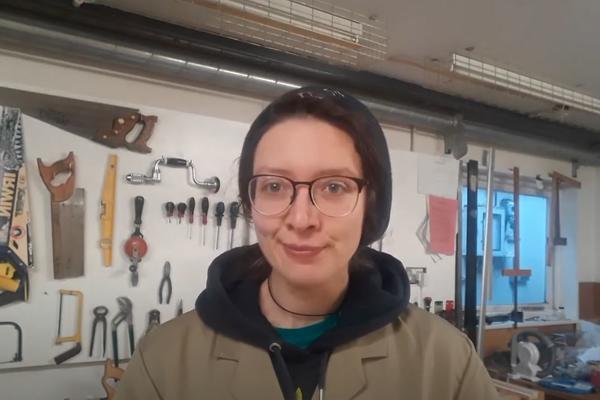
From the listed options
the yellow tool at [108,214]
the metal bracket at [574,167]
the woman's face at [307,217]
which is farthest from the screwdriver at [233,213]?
the metal bracket at [574,167]

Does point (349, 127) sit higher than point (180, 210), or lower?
higher

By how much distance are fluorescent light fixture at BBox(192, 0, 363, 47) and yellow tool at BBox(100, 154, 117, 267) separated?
2.53 feet

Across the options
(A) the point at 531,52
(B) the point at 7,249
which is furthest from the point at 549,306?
(B) the point at 7,249

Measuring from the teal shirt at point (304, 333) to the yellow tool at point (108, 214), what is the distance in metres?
1.07

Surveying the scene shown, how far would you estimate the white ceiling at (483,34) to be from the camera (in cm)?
167

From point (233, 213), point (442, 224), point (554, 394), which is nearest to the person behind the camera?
point (233, 213)

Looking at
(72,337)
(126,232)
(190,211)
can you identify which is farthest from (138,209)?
(72,337)

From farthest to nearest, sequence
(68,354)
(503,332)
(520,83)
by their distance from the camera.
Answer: (503,332)
(520,83)
(68,354)

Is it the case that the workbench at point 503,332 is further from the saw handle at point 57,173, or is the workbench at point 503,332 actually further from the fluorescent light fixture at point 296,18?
the saw handle at point 57,173

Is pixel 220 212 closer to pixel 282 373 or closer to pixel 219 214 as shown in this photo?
pixel 219 214

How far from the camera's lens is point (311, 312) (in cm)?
98

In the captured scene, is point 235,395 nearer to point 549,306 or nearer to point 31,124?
point 31,124

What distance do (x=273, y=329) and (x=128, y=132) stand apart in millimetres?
1212

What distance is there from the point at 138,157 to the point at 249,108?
0.61m
